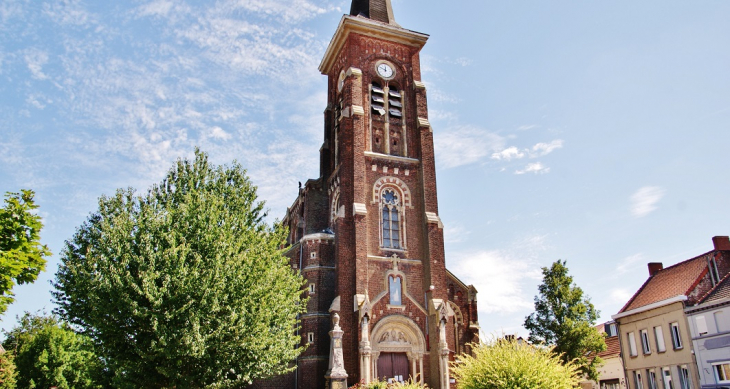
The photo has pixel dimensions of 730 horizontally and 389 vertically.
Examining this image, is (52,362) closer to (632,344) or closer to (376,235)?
(376,235)

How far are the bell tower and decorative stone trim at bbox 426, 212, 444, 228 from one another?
7 cm

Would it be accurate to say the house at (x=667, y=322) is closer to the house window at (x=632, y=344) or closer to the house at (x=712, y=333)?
the house window at (x=632, y=344)

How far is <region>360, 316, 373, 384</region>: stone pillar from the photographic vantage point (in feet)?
90.8

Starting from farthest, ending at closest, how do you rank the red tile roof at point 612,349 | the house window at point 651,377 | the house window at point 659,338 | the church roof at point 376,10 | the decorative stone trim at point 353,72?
Result: the church roof at point 376,10, the red tile roof at point 612,349, the decorative stone trim at point 353,72, the house window at point 651,377, the house window at point 659,338

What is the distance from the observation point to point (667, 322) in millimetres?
29219

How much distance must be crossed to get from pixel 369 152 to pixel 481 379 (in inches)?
815

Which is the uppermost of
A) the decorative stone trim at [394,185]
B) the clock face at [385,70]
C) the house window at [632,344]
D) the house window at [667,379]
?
the clock face at [385,70]

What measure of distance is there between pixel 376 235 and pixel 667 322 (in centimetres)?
1656

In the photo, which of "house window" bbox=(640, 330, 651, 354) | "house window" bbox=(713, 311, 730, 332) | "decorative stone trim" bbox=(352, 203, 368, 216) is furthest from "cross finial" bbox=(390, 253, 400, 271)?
"house window" bbox=(713, 311, 730, 332)

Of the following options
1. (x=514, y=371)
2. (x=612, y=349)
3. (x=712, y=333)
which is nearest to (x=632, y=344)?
(x=712, y=333)

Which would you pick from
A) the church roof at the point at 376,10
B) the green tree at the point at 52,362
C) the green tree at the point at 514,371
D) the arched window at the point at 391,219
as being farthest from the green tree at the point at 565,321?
the green tree at the point at 52,362

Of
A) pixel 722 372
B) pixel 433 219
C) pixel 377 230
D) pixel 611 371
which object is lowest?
pixel 722 372

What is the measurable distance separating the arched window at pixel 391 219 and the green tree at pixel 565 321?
8.69 metres

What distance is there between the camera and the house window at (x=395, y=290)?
1209 inches
